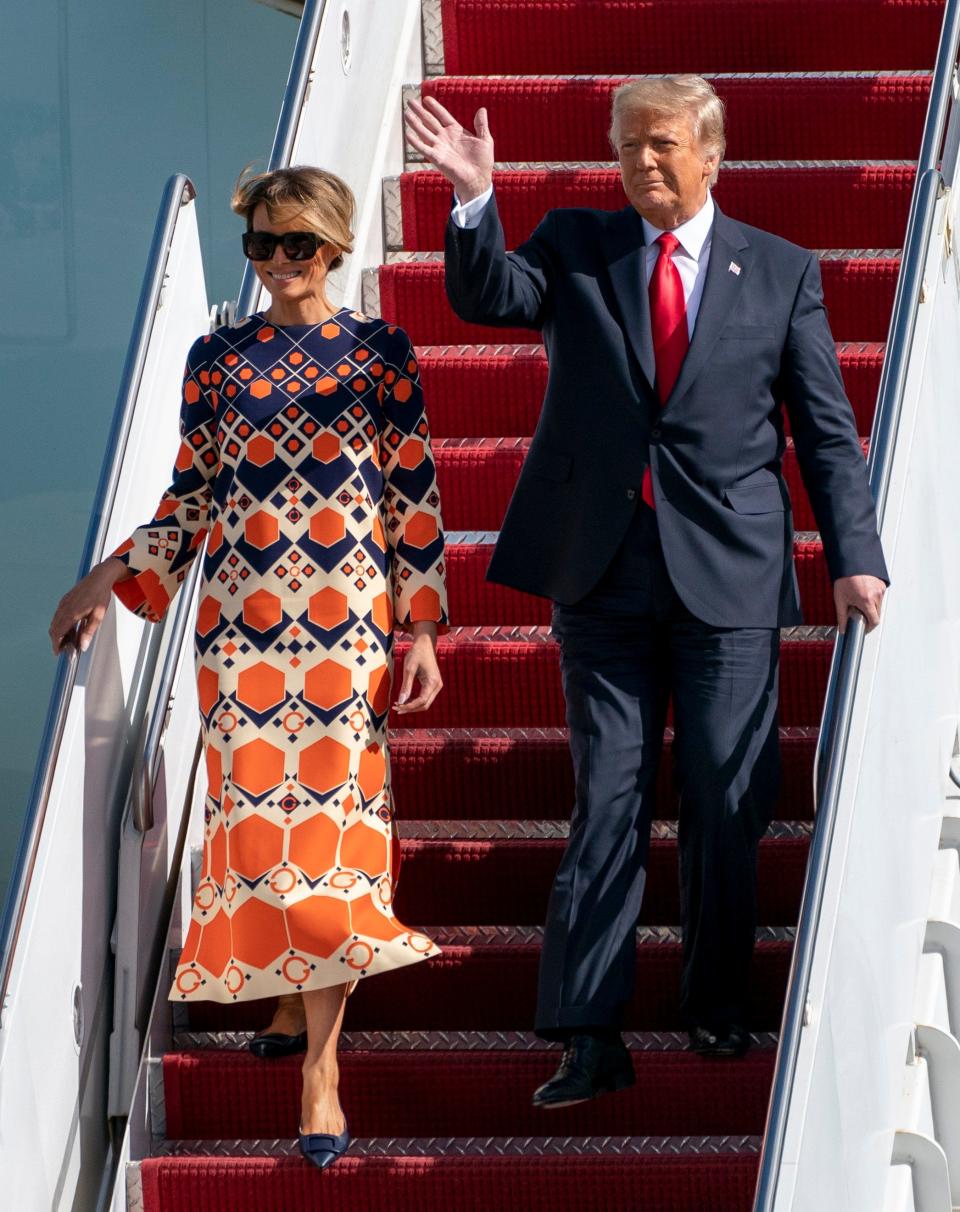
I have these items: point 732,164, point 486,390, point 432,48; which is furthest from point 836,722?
point 432,48

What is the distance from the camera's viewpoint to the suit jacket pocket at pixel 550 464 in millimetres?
3461

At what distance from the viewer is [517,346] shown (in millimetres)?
4738

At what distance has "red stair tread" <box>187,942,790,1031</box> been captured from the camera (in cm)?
374

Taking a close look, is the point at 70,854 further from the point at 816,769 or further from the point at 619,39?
the point at 619,39

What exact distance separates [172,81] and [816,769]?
14.0 feet

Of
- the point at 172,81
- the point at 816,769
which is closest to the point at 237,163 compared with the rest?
the point at 172,81

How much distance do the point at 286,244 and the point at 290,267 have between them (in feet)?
0.15

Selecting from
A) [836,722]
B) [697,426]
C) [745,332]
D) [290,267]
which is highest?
[290,267]

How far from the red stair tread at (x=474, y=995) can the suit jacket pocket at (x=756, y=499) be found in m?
0.82

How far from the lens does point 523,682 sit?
421 cm

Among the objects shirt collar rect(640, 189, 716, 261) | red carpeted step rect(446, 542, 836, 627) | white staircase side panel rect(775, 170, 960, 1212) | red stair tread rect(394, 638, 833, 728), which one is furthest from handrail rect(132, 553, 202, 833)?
white staircase side panel rect(775, 170, 960, 1212)

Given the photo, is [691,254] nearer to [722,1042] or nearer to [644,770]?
[644,770]

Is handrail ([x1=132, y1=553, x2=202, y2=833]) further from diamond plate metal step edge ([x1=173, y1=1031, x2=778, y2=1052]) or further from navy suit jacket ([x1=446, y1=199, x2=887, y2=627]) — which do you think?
navy suit jacket ([x1=446, y1=199, x2=887, y2=627])

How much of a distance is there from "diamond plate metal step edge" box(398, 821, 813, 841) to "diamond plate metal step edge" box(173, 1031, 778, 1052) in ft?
1.38
